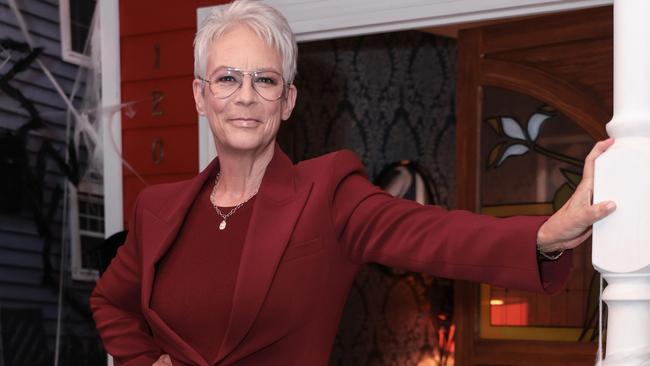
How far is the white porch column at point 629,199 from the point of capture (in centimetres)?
134

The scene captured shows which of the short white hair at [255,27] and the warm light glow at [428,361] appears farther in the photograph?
the warm light glow at [428,361]

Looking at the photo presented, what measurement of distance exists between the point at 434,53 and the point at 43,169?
309 cm

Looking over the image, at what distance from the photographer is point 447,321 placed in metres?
5.96

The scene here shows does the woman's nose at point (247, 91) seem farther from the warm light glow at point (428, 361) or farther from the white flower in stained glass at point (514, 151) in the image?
the warm light glow at point (428, 361)

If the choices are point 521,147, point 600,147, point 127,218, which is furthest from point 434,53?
point 600,147

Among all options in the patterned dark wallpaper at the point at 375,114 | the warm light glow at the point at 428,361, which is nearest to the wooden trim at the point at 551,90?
the patterned dark wallpaper at the point at 375,114

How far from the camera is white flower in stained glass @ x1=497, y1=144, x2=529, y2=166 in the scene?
157 inches

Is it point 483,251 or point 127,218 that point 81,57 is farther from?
point 483,251

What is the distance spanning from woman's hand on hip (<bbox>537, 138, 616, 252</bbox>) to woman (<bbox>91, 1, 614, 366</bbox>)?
0.23 m

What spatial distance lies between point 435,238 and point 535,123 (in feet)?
7.93

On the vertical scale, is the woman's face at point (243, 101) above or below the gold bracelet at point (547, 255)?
above

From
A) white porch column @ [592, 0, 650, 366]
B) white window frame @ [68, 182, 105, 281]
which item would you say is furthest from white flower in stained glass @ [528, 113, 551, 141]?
white porch column @ [592, 0, 650, 366]

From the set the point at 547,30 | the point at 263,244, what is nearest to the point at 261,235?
the point at 263,244

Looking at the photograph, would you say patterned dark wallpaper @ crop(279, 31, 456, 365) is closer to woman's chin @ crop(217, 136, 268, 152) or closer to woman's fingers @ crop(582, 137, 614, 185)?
woman's chin @ crop(217, 136, 268, 152)
